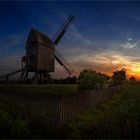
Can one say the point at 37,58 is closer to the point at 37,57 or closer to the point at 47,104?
the point at 37,57

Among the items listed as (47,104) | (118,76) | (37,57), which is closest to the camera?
(47,104)

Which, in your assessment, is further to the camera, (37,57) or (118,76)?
(118,76)

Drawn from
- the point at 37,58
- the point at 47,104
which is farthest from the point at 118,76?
the point at 47,104

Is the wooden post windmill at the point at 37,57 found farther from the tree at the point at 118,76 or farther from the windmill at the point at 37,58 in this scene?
the tree at the point at 118,76

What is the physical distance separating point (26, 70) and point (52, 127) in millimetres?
26044

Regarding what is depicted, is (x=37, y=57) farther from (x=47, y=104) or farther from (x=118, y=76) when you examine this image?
(x=118, y=76)

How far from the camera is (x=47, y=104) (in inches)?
353

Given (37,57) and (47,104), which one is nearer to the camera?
(47,104)

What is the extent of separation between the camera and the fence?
342 inches

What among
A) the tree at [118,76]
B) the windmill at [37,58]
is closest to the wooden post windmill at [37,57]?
the windmill at [37,58]

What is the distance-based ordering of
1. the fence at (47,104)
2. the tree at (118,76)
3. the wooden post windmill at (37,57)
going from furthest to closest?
1. the tree at (118,76)
2. the wooden post windmill at (37,57)
3. the fence at (47,104)

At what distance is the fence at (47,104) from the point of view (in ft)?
28.5

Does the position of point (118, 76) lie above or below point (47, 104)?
above

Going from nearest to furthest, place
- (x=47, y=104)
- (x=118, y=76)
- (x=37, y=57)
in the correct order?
(x=47, y=104), (x=37, y=57), (x=118, y=76)
